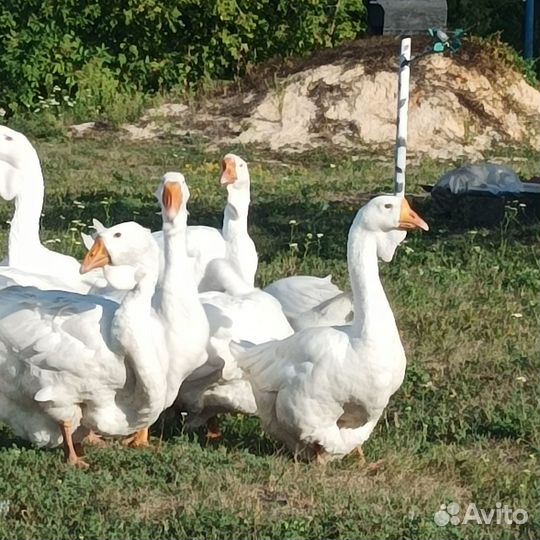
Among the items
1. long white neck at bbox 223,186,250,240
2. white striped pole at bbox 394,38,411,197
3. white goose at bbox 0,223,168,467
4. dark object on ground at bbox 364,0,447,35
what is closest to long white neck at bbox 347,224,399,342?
white goose at bbox 0,223,168,467

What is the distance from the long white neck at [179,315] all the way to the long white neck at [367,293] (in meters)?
0.78

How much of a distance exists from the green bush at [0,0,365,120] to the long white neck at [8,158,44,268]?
9873 millimetres

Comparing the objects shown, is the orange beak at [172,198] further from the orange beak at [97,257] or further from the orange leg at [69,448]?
the orange leg at [69,448]

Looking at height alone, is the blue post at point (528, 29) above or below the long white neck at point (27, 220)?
below

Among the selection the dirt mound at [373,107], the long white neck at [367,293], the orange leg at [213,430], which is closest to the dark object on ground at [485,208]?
the orange leg at [213,430]

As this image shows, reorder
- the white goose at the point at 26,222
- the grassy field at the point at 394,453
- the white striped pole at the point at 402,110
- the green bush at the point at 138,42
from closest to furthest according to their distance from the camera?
the grassy field at the point at 394,453, the white goose at the point at 26,222, the white striped pole at the point at 402,110, the green bush at the point at 138,42

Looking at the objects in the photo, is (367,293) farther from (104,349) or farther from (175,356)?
(104,349)

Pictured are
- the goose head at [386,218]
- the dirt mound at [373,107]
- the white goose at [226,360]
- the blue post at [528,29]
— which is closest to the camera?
the goose head at [386,218]

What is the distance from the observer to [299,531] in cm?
584

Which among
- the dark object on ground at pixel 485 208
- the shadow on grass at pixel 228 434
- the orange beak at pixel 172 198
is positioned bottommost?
the dark object on ground at pixel 485 208

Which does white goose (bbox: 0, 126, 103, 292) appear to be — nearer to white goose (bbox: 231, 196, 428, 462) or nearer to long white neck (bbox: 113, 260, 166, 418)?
long white neck (bbox: 113, 260, 166, 418)

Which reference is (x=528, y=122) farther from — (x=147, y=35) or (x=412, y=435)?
(x=412, y=435)

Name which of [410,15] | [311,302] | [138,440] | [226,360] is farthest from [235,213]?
[410,15]

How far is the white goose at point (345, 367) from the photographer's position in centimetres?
661
